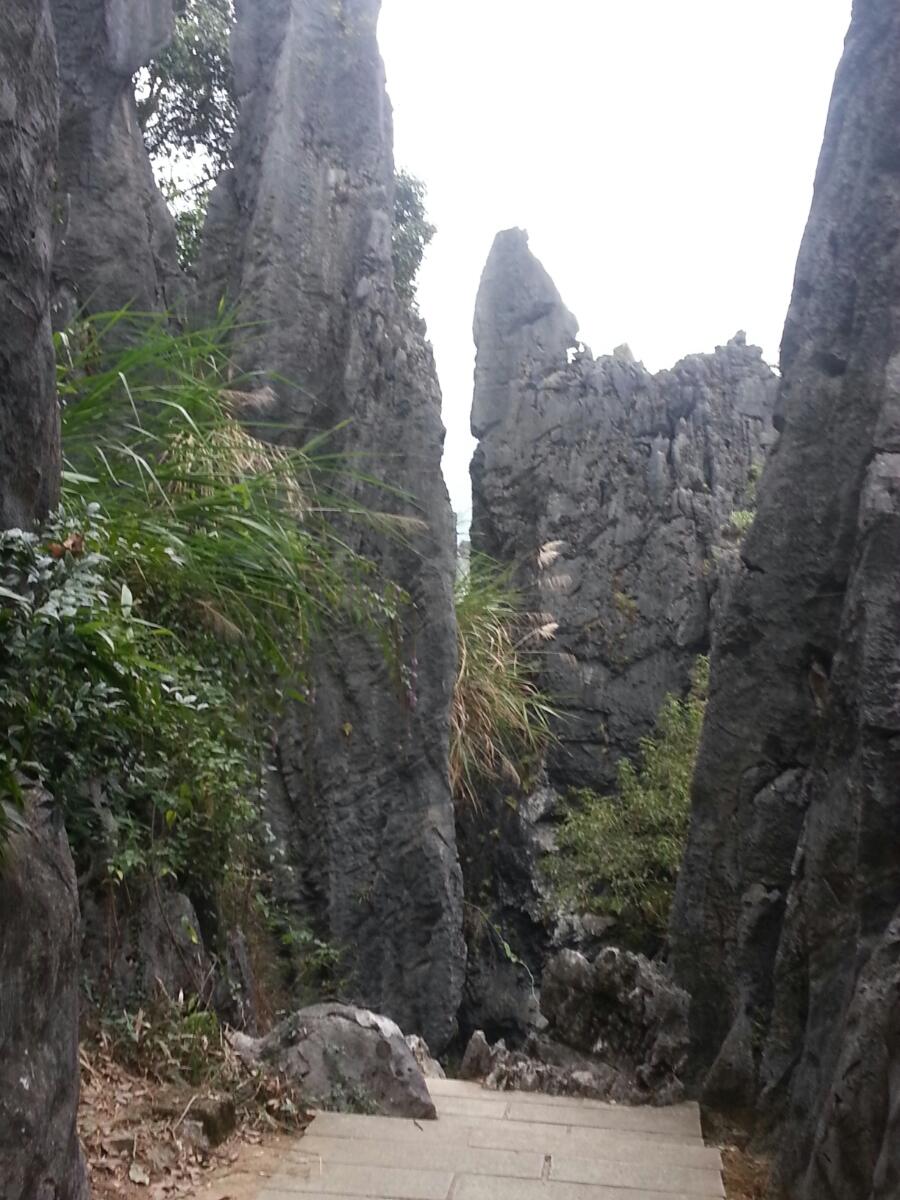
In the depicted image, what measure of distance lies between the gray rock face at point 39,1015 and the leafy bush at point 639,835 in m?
7.72

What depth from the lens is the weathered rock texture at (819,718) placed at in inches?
139

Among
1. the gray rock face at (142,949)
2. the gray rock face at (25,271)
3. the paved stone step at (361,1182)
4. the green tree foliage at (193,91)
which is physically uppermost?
the green tree foliage at (193,91)

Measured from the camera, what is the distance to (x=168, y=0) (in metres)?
9.02

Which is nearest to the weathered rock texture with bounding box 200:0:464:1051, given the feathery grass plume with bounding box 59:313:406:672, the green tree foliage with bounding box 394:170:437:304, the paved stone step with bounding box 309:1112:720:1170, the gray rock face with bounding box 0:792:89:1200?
the feathery grass plume with bounding box 59:313:406:672

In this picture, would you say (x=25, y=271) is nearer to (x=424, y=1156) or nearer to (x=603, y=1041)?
(x=424, y=1156)

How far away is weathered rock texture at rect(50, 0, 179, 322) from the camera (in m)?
8.20

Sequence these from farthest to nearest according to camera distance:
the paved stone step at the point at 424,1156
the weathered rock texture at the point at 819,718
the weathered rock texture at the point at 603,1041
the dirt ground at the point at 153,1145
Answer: the weathered rock texture at the point at 603,1041 < the paved stone step at the point at 424,1156 < the dirt ground at the point at 153,1145 < the weathered rock texture at the point at 819,718

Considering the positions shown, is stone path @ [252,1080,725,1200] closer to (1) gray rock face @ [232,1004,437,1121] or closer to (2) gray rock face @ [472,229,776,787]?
(1) gray rock face @ [232,1004,437,1121]

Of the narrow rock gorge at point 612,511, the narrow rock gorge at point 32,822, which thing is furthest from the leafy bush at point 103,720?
the narrow rock gorge at point 612,511

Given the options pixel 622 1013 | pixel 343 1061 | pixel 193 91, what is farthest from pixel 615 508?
pixel 343 1061

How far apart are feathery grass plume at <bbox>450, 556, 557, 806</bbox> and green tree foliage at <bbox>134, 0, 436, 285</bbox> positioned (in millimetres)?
3054

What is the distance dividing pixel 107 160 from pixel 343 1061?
6.45 m

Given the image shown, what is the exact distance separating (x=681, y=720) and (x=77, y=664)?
373 inches

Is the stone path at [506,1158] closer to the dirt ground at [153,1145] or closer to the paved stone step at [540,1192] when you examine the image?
the paved stone step at [540,1192]
